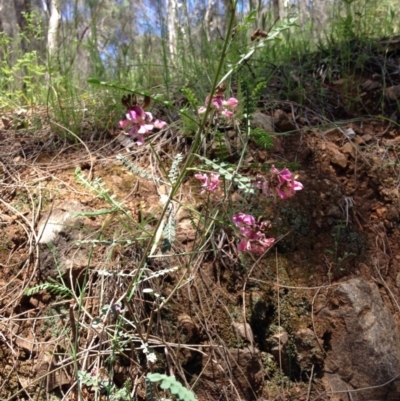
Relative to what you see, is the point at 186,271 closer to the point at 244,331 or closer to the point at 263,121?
the point at 244,331

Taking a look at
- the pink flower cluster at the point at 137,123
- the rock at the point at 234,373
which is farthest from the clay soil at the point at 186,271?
the pink flower cluster at the point at 137,123

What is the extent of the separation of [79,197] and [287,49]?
5.17ft

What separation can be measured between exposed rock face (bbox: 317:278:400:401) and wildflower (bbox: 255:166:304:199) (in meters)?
0.59

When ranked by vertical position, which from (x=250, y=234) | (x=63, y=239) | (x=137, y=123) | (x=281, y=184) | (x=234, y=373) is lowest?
(x=234, y=373)

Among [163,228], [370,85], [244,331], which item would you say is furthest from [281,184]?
[370,85]

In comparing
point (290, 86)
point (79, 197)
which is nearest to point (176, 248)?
point (79, 197)

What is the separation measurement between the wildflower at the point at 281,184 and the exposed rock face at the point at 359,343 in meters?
0.59

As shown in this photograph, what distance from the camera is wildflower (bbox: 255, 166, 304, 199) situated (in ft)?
4.31

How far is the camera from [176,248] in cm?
174

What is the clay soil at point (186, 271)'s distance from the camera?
150cm

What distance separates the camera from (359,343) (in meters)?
1.64

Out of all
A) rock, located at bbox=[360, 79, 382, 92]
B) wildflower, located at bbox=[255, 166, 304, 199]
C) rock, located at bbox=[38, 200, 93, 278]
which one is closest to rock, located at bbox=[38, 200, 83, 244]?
rock, located at bbox=[38, 200, 93, 278]

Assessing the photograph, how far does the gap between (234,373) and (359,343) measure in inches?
18.0

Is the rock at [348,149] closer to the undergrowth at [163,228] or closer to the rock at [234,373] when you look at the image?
the undergrowth at [163,228]
